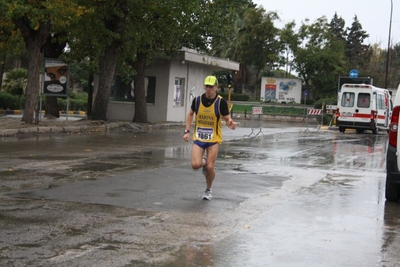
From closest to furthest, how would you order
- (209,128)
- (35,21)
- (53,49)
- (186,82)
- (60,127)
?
(209,128) < (35,21) < (60,127) < (53,49) < (186,82)

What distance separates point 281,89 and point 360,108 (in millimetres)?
32853

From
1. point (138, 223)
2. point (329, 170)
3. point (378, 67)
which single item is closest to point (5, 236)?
point (138, 223)

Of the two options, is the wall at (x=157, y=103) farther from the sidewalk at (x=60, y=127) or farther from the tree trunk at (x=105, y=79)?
the tree trunk at (x=105, y=79)

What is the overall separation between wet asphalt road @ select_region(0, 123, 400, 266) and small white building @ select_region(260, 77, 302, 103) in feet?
168

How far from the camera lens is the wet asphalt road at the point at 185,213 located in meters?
6.41

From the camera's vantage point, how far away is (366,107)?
3444cm

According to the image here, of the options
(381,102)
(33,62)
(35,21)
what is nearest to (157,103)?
(33,62)

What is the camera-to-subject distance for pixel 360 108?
114 feet

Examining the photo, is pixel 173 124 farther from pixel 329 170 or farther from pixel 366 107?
pixel 329 170

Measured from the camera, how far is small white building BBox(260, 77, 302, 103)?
220 ft

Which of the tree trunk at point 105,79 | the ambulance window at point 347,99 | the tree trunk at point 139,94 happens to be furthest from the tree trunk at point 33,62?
the ambulance window at point 347,99

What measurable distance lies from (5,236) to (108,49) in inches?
865

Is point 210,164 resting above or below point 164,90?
below

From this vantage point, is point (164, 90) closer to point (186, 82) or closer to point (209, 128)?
point (186, 82)
